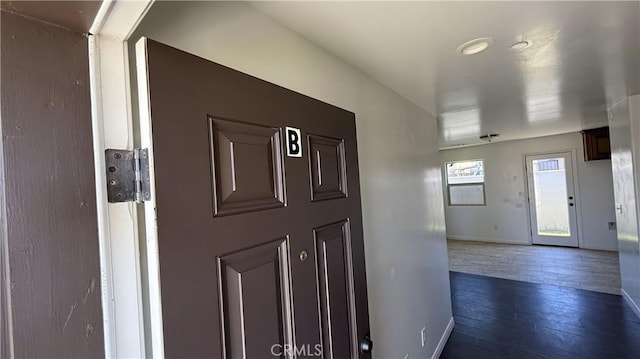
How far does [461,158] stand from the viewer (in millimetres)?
6980

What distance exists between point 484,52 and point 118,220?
1779mm

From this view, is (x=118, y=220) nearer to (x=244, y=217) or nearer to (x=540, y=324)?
(x=244, y=217)

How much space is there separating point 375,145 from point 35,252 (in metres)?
1.59

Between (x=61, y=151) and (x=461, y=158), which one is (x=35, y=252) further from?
(x=461, y=158)

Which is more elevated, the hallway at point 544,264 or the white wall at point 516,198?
the white wall at point 516,198

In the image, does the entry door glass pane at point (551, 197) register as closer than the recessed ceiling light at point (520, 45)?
No

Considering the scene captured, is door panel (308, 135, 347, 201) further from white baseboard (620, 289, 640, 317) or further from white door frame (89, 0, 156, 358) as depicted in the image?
white baseboard (620, 289, 640, 317)

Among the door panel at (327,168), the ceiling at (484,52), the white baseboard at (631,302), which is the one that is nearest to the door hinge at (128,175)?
the door panel at (327,168)

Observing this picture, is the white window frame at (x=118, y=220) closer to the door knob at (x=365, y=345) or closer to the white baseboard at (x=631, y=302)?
the door knob at (x=365, y=345)

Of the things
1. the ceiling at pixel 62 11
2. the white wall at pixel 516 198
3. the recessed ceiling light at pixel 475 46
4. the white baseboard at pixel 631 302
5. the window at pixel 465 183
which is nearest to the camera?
the ceiling at pixel 62 11

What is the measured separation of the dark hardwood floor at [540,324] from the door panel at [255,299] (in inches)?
98.8

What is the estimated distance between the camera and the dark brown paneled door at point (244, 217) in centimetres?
61

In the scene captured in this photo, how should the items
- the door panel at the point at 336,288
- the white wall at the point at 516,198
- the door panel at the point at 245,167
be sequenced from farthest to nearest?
the white wall at the point at 516,198 < the door panel at the point at 336,288 < the door panel at the point at 245,167

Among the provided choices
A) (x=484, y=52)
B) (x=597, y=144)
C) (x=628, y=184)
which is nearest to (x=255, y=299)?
(x=484, y=52)
